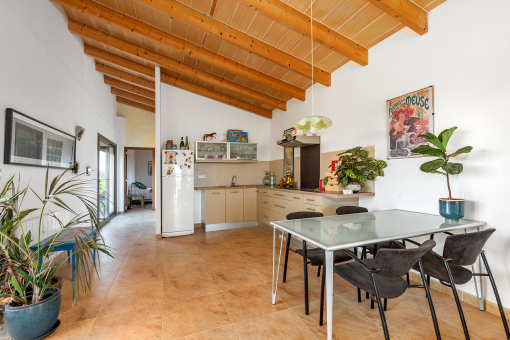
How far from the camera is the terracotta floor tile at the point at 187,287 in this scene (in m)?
2.38

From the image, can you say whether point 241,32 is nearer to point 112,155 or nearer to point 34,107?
point 34,107

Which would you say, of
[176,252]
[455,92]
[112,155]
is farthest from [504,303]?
[112,155]

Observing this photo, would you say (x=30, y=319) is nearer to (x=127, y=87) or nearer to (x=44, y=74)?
(x=44, y=74)

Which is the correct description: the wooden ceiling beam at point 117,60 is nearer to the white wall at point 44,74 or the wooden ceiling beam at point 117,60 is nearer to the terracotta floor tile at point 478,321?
the white wall at point 44,74

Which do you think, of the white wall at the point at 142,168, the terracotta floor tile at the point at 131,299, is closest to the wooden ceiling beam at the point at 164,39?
the terracotta floor tile at the point at 131,299

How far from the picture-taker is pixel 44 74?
2859mm

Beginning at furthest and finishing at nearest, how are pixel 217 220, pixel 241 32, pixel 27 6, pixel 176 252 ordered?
1. pixel 217 220
2. pixel 176 252
3. pixel 241 32
4. pixel 27 6

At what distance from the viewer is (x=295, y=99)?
16.4ft

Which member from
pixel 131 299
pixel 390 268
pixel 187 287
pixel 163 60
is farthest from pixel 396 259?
pixel 163 60

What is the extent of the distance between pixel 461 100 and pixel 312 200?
1997 mm

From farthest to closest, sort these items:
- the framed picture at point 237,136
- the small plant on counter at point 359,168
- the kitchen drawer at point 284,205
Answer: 1. the framed picture at point 237,136
2. the kitchen drawer at point 284,205
3. the small plant on counter at point 359,168

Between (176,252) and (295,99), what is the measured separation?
3.66 metres

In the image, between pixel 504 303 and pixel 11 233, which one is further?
pixel 504 303

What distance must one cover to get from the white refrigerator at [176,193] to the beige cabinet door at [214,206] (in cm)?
35
